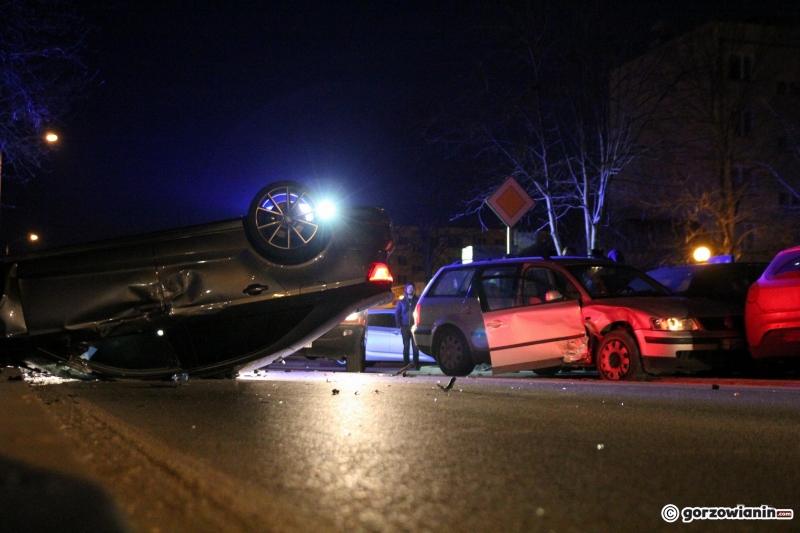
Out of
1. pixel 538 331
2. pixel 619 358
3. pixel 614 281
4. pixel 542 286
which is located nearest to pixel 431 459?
pixel 538 331

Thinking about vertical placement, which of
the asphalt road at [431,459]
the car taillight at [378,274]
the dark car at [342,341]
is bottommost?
the asphalt road at [431,459]

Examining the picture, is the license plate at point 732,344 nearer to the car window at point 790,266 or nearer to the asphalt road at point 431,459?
the car window at point 790,266

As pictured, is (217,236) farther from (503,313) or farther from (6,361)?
(503,313)

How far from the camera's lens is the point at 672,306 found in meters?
10.4

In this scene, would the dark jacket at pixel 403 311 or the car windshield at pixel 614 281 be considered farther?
the dark jacket at pixel 403 311

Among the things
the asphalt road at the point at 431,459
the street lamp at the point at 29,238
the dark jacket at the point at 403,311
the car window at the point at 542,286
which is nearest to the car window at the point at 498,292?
the car window at the point at 542,286

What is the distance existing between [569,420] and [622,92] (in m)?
17.4

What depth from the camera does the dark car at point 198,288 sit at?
801cm

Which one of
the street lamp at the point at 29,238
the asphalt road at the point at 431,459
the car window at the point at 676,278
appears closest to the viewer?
the asphalt road at the point at 431,459

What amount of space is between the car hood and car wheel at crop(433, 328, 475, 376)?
2.20 meters

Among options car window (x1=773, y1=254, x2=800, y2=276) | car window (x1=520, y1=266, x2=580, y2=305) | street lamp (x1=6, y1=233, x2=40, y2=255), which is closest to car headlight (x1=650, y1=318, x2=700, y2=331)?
car window (x1=520, y1=266, x2=580, y2=305)

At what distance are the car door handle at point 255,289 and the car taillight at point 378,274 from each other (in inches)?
39.9

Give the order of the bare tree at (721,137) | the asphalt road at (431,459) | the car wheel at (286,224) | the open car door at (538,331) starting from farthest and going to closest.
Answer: the bare tree at (721,137)
the open car door at (538,331)
the car wheel at (286,224)
the asphalt road at (431,459)

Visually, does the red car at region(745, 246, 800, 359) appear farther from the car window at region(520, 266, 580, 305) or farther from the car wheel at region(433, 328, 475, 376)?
the car wheel at region(433, 328, 475, 376)
